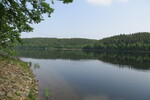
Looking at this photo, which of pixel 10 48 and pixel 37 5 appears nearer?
pixel 37 5

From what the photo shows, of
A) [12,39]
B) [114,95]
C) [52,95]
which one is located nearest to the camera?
[12,39]

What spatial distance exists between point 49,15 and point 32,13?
4.63ft

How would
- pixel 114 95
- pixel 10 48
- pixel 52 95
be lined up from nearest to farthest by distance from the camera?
pixel 10 48
pixel 52 95
pixel 114 95

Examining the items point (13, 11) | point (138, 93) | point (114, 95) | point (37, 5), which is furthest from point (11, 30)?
point (138, 93)

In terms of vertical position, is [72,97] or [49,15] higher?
[49,15]

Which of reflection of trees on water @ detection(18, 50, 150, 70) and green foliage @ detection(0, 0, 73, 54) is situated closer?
green foliage @ detection(0, 0, 73, 54)

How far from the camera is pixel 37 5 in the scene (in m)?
12.8

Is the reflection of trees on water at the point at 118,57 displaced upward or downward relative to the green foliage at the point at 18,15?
downward

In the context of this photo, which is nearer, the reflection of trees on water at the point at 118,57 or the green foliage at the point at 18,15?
the green foliage at the point at 18,15

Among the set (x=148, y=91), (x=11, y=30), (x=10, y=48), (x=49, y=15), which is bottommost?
(x=148, y=91)

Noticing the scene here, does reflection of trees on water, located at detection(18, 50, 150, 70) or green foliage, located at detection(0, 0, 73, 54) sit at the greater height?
green foliage, located at detection(0, 0, 73, 54)

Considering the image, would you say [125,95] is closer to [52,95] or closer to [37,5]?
[52,95]

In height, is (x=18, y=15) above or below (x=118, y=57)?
above

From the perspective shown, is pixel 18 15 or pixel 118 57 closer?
pixel 18 15
